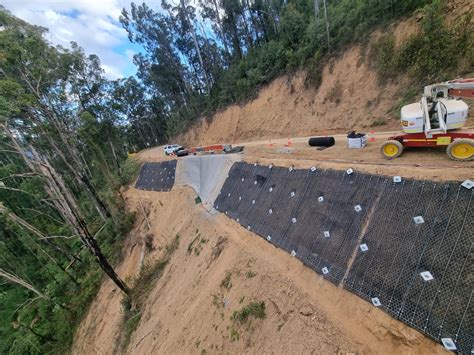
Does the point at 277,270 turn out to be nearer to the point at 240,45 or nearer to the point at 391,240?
the point at 391,240

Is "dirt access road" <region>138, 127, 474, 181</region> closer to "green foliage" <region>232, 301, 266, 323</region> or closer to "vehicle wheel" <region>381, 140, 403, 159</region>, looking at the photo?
"vehicle wheel" <region>381, 140, 403, 159</region>

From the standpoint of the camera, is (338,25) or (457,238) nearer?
(457,238)

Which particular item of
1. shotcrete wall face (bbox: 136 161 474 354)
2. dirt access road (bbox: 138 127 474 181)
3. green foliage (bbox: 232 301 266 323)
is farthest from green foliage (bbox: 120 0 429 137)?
green foliage (bbox: 232 301 266 323)

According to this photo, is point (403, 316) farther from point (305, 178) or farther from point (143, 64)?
point (143, 64)

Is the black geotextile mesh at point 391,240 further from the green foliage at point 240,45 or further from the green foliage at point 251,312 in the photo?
the green foliage at point 240,45

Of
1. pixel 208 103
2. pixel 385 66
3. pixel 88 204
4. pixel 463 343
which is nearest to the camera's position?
pixel 463 343

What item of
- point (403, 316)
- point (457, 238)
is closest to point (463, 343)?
point (403, 316)
